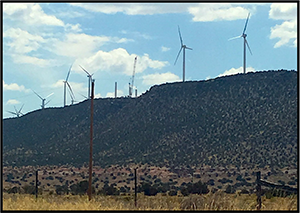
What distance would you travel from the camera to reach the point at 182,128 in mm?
84625

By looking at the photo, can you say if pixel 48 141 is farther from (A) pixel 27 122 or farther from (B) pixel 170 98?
(B) pixel 170 98

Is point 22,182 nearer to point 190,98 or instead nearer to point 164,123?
point 164,123

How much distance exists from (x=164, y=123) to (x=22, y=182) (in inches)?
1367

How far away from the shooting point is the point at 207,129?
3216 inches

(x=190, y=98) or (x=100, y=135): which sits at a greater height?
(x=190, y=98)

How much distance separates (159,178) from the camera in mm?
60938

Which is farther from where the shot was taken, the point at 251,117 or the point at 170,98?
the point at 170,98

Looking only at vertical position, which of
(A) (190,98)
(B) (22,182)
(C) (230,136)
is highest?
(A) (190,98)

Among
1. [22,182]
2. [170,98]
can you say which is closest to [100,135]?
[170,98]

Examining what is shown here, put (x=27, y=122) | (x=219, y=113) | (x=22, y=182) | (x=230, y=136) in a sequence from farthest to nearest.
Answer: (x=27, y=122)
(x=219, y=113)
(x=230, y=136)
(x=22, y=182)

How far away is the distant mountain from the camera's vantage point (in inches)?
2862

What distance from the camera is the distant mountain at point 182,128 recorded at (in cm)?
7269

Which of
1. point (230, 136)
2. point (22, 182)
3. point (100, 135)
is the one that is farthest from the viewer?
point (100, 135)

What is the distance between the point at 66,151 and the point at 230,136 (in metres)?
29.4
